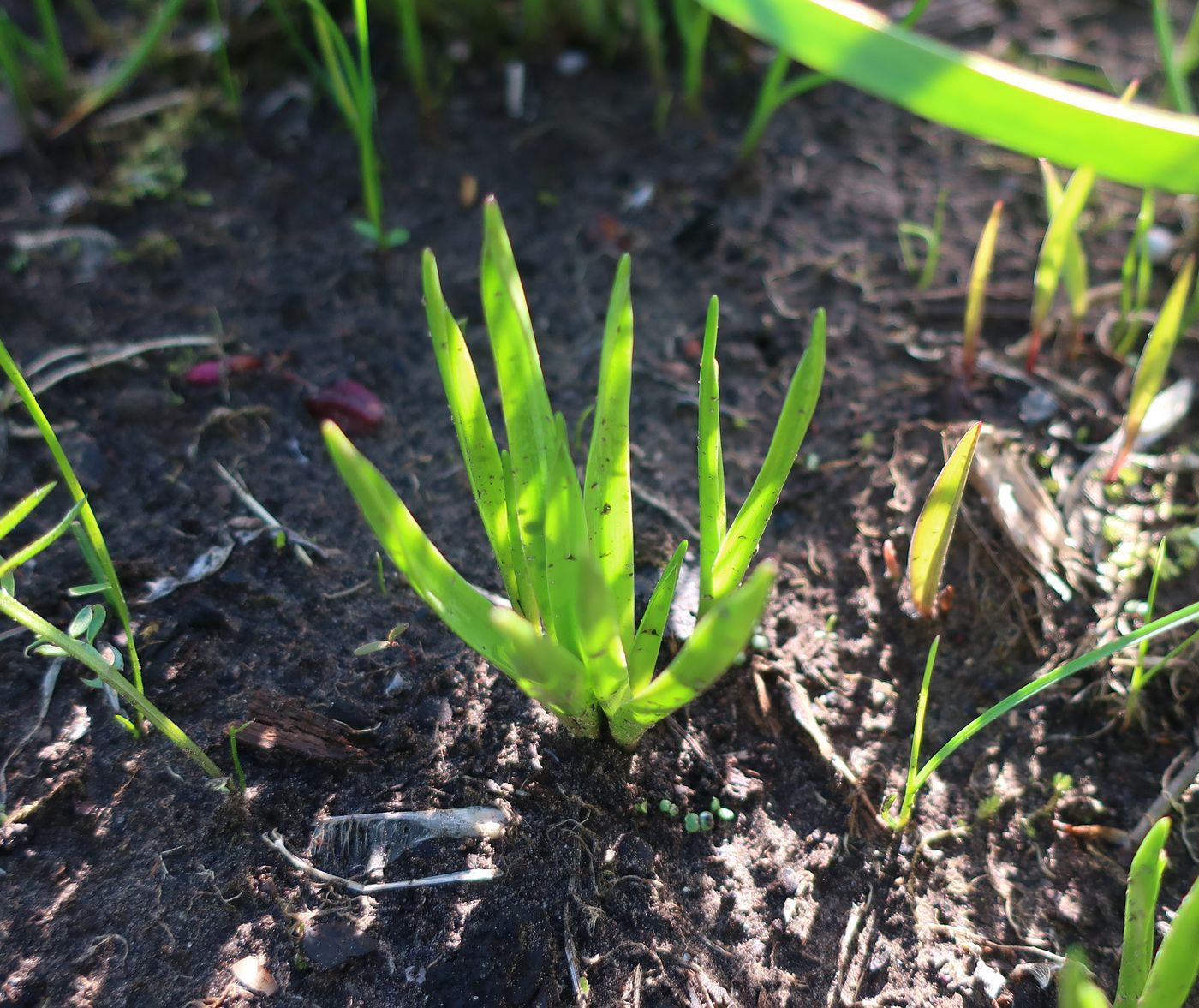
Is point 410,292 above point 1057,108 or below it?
below

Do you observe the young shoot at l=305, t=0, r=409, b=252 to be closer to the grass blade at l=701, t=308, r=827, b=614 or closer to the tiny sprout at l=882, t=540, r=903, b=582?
the grass blade at l=701, t=308, r=827, b=614

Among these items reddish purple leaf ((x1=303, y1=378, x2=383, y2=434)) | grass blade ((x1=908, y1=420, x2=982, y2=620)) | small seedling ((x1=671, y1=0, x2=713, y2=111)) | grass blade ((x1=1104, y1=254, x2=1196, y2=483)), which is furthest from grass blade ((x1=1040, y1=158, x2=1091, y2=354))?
Result: reddish purple leaf ((x1=303, y1=378, x2=383, y2=434))

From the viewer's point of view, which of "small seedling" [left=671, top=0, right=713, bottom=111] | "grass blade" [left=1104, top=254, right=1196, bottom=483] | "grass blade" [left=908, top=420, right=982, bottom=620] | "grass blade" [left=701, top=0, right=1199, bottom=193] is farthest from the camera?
"small seedling" [left=671, top=0, right=713, bottom=111]

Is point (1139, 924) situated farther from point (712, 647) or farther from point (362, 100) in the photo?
point (362, 100)

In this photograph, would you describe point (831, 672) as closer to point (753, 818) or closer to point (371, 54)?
point (753, 818)

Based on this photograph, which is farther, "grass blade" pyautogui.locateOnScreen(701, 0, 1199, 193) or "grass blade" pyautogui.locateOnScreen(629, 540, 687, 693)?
"grass blade" pyautogui.locateOnScreen(629, 540, 687, 693)

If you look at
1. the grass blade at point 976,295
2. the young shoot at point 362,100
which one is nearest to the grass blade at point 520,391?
the young shoot at point 362,100

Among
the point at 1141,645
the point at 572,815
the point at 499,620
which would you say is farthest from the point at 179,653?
the point at 1141,645
